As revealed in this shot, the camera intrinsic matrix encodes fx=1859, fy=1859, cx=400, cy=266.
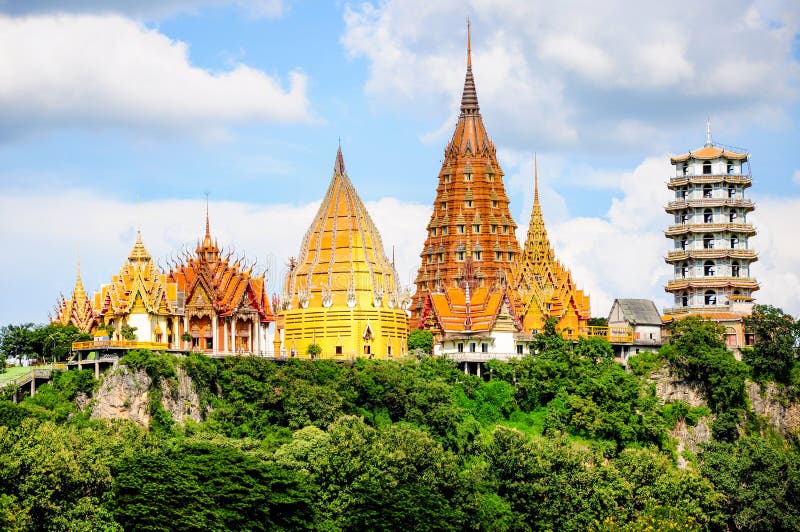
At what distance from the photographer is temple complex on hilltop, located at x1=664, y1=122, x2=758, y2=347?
383 feet

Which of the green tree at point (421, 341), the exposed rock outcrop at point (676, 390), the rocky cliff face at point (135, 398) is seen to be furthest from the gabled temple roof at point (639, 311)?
the rocky cliff face at point (135, 398)

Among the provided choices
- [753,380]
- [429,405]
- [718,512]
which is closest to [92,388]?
[429,405]

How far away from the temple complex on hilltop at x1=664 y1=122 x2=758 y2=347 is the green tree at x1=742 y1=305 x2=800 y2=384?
184 inches

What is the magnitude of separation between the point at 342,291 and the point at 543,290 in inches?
628

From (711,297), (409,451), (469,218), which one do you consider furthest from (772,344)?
(409,451)

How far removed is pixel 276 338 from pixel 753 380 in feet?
93.7

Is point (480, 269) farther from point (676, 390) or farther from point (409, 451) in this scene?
point (409, 451)

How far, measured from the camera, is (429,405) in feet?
329

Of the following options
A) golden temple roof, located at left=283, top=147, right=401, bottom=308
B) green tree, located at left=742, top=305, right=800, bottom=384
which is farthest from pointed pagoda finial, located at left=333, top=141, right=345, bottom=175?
green tree, located at left=742, top=305, right=800, bottom=384

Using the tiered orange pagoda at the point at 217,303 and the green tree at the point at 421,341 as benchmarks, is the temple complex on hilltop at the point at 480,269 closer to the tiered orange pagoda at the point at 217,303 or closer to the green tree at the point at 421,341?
the green tree at the point at 421,341

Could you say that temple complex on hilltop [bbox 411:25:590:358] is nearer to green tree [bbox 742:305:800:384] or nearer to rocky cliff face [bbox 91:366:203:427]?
green tree [bbox 742:305:800:384]

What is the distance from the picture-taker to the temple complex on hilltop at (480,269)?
372 feet

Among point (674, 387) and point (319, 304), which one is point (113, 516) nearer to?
point (319, 304)

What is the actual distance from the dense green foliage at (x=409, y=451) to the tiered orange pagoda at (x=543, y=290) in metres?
5.03
